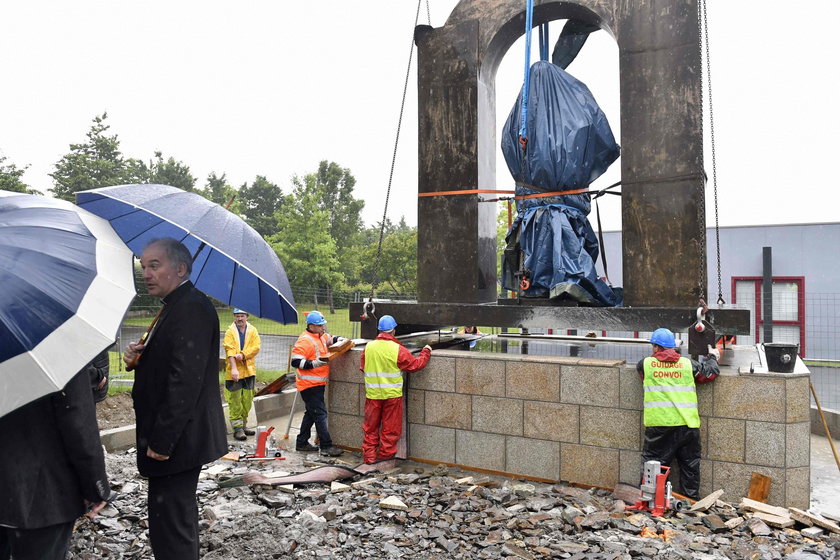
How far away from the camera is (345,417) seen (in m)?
8.06

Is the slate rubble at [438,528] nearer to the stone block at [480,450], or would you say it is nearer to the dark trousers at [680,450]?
the dark trousers at [680,450]

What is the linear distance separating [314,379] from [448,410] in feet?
6.47

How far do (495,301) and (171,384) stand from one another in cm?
578

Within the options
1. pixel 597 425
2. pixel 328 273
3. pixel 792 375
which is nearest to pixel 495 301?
pixel 597 425

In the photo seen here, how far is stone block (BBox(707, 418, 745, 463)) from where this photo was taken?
590 cm

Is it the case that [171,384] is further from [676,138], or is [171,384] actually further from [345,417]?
[676,138]

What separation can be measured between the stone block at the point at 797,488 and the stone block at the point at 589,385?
166 cm

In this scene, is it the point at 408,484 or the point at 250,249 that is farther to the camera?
the point at 408,484

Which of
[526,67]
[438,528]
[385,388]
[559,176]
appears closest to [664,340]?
A: [559,176]

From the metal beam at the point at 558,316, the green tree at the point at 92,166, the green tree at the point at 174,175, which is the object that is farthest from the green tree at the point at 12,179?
the metal beam at the point at 558,316

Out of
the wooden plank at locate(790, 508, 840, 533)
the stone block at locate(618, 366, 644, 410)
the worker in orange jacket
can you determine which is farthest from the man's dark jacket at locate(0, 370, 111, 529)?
the wooden plank at locate(790, 508, 840, 533)

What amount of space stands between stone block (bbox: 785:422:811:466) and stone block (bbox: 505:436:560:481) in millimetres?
A: 2156

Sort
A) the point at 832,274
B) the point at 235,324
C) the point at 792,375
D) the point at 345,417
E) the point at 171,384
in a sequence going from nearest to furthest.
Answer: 1. the point at 171,384
2. the point at 792,375
3. the point at 345,417
4. the point at 235,324
5. the point at 832,274

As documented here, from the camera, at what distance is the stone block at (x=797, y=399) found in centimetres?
572
